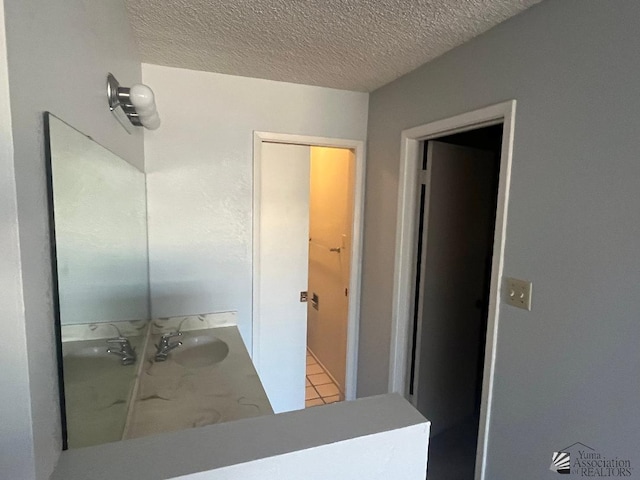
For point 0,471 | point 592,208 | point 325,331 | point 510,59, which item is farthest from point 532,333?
point 325,331

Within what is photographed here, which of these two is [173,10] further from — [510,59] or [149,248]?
[510,59]

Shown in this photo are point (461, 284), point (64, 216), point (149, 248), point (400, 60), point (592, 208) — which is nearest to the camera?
point (64, 216)

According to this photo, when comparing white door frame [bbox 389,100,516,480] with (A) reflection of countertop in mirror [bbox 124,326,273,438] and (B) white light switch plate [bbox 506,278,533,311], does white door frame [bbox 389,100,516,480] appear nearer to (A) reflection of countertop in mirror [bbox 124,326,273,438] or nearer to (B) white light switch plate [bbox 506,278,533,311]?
(B) white light switch plate [bbox 506,278,533,311]

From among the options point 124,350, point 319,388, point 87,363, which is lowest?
point 319,388

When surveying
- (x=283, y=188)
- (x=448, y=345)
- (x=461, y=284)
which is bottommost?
(x=448, y=345)

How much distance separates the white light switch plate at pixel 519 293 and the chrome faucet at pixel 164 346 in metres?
1.61

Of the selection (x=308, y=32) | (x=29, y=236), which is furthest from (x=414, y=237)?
(x=29, y=236)

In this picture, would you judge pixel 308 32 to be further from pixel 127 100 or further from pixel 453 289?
pixel 453 289

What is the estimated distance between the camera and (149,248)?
200 centimetres

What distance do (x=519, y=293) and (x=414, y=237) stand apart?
0.81 metres

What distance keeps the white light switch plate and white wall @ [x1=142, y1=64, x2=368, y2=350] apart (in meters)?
1.41

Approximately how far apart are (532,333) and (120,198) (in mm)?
1565

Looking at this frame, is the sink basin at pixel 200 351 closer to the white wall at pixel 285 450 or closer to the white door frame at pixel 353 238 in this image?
the white door frame at pixel 353 238

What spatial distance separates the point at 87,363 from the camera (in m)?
0.81
